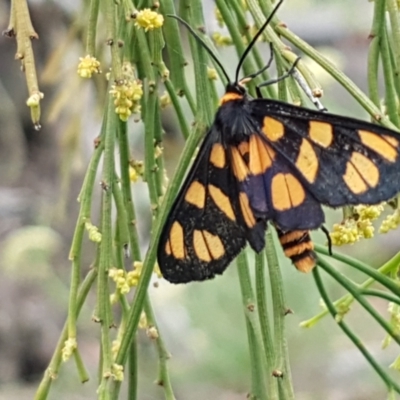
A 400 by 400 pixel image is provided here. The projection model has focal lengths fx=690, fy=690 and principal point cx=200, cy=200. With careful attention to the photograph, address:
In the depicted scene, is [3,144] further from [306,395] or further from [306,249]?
[306,249]

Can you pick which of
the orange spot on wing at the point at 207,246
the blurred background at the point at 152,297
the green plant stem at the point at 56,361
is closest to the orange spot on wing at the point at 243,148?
the orange spot on wing at the point at 207,246

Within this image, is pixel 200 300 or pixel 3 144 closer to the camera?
pixel 200 300

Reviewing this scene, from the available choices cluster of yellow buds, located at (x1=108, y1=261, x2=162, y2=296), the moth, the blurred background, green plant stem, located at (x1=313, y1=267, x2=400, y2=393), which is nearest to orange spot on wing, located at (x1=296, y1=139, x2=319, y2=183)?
the moth

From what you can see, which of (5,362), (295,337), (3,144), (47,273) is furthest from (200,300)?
(3,144)

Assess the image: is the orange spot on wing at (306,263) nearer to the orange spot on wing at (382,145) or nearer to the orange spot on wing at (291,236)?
the orange spot on wing at (291,236)

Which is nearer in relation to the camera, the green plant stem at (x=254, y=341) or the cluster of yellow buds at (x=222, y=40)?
the green plant stem at (x=254, y=341)

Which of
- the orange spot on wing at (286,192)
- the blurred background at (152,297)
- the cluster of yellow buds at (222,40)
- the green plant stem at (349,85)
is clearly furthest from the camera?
the blurred background at (152,297)

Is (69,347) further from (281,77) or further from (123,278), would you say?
(281,77)
